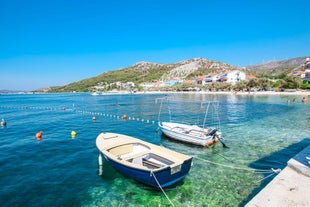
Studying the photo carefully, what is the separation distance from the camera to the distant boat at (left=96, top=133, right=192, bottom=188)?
9.14 metres

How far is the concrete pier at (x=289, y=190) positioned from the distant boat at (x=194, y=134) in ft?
25.1

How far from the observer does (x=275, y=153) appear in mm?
14789

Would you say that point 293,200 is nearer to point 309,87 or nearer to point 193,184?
point 193,184

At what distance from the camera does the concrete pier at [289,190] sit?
654cm

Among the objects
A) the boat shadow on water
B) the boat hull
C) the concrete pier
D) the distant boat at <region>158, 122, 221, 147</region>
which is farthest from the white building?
the boat hull

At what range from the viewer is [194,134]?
18.2m

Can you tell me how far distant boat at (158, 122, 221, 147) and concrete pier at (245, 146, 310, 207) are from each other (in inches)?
301

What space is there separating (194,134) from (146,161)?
813 cm

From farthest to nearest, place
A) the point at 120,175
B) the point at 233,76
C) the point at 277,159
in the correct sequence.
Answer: the point at 233,76, the point at 277,159, the point at 120,175

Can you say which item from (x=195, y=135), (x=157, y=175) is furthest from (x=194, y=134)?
(x=157, y=175)

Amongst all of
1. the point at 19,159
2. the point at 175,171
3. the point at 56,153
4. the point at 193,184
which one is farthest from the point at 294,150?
the point at 19,159

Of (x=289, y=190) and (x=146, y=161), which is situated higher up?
(x=289, y=190)

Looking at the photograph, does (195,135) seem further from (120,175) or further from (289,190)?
(289,190)

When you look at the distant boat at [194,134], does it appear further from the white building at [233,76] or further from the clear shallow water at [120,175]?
the white building at [233,76]
